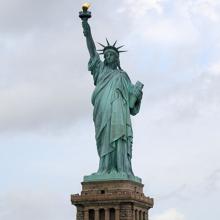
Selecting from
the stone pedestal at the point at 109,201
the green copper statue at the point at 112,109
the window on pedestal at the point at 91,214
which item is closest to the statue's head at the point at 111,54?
the green copper statue at the point at 112,109

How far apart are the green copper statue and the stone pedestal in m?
0.63

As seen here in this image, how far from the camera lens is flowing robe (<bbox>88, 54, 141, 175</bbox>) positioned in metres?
70.5

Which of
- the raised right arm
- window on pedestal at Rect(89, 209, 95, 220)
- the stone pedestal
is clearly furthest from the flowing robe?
window on pedestal at Rect(89, 209, 95, 220)

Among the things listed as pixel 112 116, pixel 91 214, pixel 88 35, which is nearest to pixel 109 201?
pixel 91 214

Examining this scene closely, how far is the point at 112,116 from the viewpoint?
71.2 m

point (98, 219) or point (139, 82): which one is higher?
point (139, 82)

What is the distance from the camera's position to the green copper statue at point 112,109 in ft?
231

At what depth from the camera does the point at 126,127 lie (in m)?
71.4

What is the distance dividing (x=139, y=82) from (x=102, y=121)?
4.92m

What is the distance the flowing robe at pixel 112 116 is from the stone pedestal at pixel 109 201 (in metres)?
1.42

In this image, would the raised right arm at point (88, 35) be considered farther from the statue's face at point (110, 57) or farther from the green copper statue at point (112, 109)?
the statue's face at point (110, 57)

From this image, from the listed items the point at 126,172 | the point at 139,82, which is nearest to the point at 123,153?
the point at 126,172

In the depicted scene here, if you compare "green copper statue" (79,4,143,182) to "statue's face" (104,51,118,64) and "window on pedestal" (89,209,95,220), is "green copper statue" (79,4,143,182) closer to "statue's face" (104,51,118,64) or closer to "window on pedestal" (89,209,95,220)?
"statue's face" (104,51,118,64)

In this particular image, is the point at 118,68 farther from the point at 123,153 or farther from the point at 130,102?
the point at 123,153
